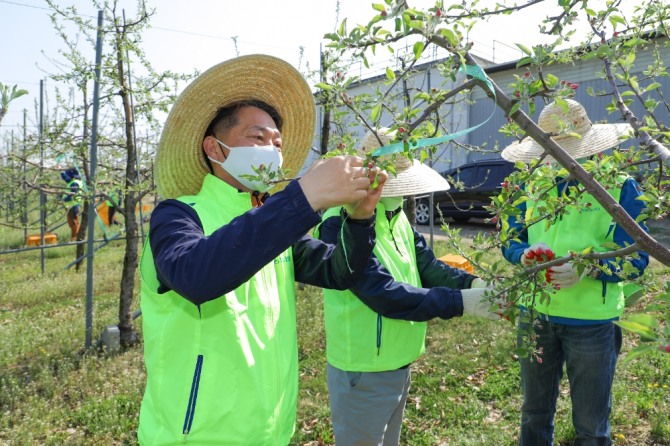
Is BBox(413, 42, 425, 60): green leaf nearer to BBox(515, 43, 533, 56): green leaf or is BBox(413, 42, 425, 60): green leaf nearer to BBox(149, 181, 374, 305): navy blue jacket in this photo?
BBox(515, 43, 533, 56): green leaf

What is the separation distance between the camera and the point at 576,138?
2.48m

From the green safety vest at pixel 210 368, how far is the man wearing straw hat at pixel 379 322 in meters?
0.70

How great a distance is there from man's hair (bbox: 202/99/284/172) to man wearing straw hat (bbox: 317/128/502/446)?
498 millimetres

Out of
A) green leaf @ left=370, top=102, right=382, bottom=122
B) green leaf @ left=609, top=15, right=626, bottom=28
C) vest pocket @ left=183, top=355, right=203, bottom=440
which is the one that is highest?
green leaf @ left=609, top=15, right=626, bottom=28

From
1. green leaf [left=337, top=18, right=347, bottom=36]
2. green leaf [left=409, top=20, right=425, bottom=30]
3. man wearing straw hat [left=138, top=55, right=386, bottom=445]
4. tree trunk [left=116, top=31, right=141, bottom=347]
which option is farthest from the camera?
tree trunk [left=116, top=31, right=141, bottom=347]

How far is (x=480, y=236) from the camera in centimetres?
163

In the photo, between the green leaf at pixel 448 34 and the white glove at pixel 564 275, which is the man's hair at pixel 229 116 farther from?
the white glove at pixel 564 275

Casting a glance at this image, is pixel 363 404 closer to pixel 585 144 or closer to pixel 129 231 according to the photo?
pixel 585 144

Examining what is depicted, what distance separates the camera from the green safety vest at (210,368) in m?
1.45

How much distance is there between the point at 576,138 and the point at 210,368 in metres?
2.00

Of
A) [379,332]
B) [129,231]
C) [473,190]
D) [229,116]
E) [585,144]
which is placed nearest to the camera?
[229,116]

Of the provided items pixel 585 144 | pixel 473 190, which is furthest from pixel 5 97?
pixel 473 190

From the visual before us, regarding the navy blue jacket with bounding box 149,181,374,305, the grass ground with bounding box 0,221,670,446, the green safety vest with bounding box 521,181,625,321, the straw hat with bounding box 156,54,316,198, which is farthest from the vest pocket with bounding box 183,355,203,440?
the grass ground with bounding box 0,221,670,446

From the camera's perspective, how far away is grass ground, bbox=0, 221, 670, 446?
341 centimetres
